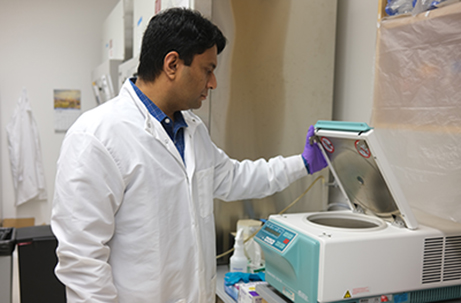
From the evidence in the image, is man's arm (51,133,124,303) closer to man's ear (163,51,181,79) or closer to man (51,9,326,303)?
man (51,9,326,303)

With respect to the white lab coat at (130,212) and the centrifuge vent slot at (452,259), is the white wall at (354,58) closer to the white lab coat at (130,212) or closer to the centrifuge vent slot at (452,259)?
the centrifuge vent slot at (452,259)

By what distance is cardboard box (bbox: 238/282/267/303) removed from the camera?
1.41 metres

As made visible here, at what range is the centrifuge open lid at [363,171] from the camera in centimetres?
117

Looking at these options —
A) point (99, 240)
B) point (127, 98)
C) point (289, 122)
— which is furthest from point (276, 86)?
point (99, 240)

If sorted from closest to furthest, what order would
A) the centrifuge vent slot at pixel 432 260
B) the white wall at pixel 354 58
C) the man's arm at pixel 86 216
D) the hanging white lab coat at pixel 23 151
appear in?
the man's arm at pixel 86 216
the centrifuge vent slot at pixel 432 260
the white wall at pixel 354 58
the hanging white lab coat at pixel 23 151

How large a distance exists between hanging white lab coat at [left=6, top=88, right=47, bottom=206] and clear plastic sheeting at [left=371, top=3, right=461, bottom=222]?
12.0 feet

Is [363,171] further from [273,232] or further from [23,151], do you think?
[23,151]

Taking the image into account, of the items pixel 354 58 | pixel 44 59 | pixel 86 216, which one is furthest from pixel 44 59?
pixel 86 216

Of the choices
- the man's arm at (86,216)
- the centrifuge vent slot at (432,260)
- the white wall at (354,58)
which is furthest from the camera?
the white wall at (354,58)

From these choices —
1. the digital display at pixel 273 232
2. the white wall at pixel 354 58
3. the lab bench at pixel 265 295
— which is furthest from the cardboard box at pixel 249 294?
the white wall at pixel 354 58

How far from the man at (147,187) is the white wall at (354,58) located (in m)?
0.82

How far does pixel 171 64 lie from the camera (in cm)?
126

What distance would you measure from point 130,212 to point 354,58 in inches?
52.6

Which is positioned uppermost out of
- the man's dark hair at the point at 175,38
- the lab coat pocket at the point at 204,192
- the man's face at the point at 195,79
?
the man's dark hair at the point at 175,38
